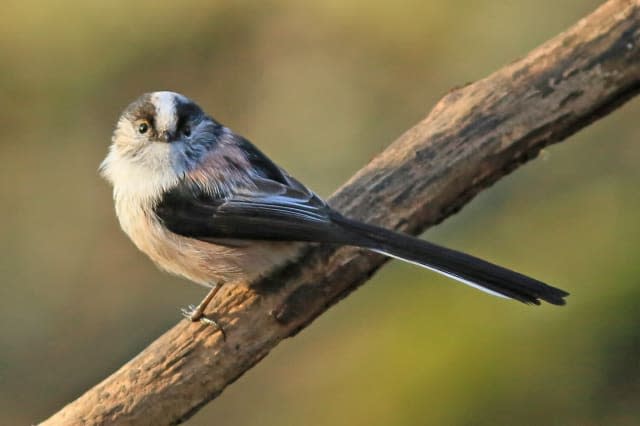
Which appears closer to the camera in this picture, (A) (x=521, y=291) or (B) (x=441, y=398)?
(A) (x=521, y=291)

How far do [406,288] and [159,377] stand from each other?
210cm

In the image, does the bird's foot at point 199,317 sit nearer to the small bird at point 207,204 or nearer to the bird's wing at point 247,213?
the small bird at point 207,204

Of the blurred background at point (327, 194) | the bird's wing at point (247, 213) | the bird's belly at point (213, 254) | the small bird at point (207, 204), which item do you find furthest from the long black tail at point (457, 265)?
the blurred background at point (327, 194)

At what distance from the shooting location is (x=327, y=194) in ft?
18.1

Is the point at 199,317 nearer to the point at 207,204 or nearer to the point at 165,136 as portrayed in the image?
the point at 207,204

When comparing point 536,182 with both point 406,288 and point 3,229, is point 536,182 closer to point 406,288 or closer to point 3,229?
point 406,288

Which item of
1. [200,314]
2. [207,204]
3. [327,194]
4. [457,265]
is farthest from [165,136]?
[327,194]

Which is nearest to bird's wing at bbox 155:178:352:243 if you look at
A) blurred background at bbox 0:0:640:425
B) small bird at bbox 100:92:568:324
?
small bird at bbox 100:92:568:324

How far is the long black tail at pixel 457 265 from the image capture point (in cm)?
267

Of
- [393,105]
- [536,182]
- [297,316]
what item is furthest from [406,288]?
[297,316]

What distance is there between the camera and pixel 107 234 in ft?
19.5

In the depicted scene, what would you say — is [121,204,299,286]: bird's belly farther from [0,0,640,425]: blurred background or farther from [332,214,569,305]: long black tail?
[0,0,640,425]: blurred background

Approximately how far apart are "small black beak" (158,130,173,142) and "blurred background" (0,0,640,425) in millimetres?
1660

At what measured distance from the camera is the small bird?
2982mm
